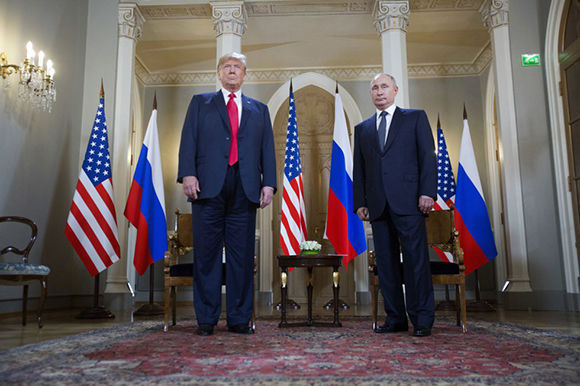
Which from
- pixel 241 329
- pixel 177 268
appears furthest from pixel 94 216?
pixel 241 329

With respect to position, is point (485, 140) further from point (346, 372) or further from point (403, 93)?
point (346, 372)

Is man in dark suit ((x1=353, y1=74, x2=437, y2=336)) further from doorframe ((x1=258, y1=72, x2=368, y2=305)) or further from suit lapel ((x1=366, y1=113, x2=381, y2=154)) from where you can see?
doorframe ((x1=258, y1=72, x2=368, y2=305))

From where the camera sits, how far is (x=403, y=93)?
19.6ft

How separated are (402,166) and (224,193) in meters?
1.19

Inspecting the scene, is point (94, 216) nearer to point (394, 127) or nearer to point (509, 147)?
point (394, 127)

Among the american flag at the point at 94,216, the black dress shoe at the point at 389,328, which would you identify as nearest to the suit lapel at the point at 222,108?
the black dress shoe at the point at 389,328

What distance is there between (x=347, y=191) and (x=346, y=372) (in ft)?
13.8

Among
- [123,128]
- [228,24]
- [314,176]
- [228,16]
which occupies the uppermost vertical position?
[228,16]

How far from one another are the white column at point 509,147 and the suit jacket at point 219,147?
3864 millimetres

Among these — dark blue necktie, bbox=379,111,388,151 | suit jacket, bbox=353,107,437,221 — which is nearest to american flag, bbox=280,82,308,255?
suit jacket, bbox=353,107,437,221

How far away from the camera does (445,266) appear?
3.38 m

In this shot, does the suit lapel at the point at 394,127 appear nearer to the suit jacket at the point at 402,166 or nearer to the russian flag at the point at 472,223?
the suit jacket at the point at 402,166

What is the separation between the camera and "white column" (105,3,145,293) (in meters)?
5.81

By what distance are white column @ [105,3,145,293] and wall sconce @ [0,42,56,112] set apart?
100 centimetres
